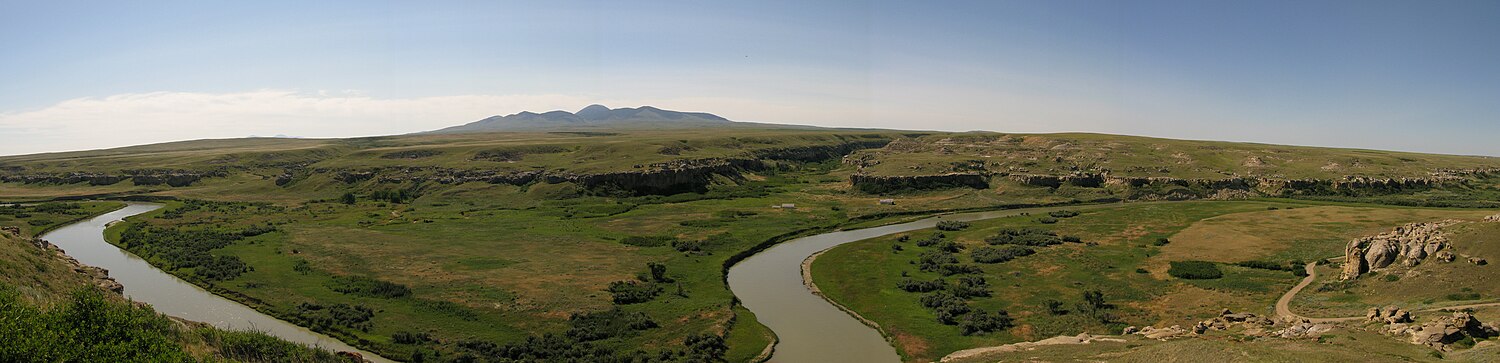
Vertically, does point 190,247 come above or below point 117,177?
below

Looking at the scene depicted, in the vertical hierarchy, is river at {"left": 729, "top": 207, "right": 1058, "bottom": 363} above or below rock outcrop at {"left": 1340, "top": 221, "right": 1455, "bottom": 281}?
below

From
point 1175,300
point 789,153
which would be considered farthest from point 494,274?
point 789,153

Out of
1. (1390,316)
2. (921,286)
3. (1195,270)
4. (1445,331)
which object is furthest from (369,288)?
(1195,270)

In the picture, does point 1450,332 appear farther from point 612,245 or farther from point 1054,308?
point 612,245

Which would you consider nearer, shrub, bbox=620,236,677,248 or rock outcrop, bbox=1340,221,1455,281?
rock outcrop, bbox=1340,221,1455,281

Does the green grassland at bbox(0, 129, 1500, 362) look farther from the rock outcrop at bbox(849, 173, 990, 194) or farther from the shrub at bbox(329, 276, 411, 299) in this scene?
the rock outcrop at bbox(849, 173, 990, 194)

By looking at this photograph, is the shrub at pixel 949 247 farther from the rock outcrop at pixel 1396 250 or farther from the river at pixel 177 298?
the river at pixel 177 298

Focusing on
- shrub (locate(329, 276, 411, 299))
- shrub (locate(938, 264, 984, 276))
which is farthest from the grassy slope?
shrub (locate(329, 276, 411, 299))
